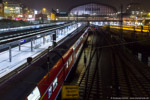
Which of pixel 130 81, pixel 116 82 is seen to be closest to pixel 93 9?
pixel 130 81

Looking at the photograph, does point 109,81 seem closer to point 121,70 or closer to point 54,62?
point 121,70

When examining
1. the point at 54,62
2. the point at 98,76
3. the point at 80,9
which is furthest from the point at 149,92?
the point at 80,9

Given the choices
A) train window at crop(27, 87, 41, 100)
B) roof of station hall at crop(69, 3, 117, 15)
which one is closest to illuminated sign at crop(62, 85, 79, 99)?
train window at crop(27, 87, 41, 100)

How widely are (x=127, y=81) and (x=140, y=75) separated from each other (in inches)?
87.2

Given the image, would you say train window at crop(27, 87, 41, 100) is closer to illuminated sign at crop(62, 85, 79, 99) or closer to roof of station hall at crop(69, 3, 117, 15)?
illuminated sign at crop(62, 85, 79, 99)

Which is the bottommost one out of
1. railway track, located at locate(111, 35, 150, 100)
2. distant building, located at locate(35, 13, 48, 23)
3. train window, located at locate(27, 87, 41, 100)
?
railway track, located at locate(111, 35, 150, 100)

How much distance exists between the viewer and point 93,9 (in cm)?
12106

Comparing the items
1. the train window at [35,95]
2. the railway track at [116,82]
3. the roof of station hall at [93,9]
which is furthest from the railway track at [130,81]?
the roof of station hall at [93,9]

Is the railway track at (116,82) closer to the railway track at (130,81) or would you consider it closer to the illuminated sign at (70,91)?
the railway track at (130,81)

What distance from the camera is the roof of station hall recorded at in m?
121

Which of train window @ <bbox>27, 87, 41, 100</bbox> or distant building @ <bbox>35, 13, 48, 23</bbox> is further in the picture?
distant building @ <bbox>35, 13, 48, 23</bbox>

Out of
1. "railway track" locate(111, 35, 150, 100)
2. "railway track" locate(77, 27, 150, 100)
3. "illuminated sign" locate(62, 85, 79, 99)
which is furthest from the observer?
"railway track" locate(111, 35, 150, 100)

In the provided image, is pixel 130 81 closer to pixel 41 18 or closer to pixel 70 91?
pixel 70 91

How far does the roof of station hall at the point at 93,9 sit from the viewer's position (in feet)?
396
